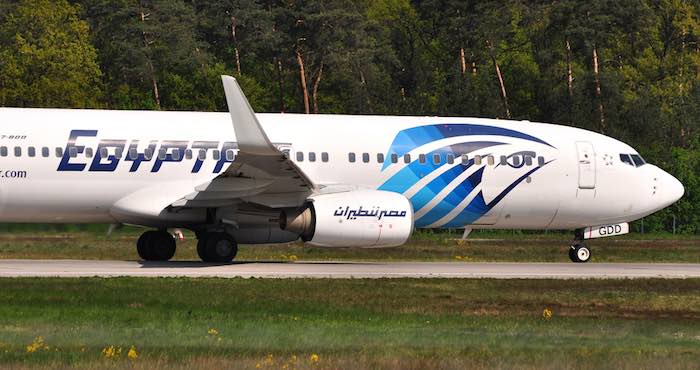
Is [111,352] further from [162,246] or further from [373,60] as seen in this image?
[373,60]

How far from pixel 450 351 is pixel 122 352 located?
3.85 m

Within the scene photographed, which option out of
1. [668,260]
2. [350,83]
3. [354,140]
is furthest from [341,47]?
[354,140]

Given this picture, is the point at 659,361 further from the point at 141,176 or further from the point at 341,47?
the point at 341,47

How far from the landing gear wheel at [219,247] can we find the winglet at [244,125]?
283 cm

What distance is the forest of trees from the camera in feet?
244

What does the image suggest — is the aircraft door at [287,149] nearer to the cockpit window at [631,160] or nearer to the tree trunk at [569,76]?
the cockpit window at [631,160]

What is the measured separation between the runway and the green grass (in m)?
1.79

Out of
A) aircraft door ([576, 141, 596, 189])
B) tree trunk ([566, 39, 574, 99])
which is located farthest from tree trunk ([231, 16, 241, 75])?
aircraft door ([576, 141, 596, 189])

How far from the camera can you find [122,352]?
50.8 ft

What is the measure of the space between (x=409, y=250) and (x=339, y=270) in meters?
10.8

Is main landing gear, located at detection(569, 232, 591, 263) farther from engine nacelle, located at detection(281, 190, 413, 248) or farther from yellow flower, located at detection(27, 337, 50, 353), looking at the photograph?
yellow flower, located at detection(27, 337, 50, 353)

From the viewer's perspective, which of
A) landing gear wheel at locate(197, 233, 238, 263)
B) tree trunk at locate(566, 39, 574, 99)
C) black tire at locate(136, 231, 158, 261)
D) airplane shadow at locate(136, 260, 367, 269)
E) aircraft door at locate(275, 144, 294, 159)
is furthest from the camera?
tree trunk at locate(566, 39, 574, 99)

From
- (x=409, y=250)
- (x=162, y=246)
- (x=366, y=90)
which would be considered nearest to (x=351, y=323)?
(x=162, y=246)

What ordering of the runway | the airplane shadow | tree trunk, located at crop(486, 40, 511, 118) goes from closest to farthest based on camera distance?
the runway → the airplane shadow → tree trunk, located at crop(486, 40, 511, 118)
